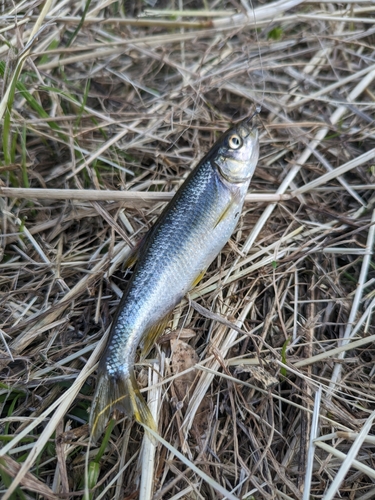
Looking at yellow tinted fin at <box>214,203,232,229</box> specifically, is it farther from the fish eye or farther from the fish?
the fish eye

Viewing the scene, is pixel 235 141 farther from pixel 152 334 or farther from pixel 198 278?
pixel 152 334

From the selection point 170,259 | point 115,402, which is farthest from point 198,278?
point 115,402

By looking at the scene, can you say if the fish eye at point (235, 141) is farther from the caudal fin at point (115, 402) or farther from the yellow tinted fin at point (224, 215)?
the caudal fin at point (115, 402)

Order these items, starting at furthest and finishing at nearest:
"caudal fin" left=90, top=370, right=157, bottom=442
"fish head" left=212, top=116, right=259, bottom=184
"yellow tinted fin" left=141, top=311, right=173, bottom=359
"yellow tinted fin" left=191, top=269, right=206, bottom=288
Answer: "fish head" left=212, top=116, right=259, bottom=184
"yellow tinted fin" left=191, top=269, right=206, bottom=288
"yellow tinted fin" left=141, top=311, right=173, bottom=359
"caudal fin" left=90, top=370, right=157, bottom=442

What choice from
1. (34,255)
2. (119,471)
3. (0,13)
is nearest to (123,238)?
(34,255)

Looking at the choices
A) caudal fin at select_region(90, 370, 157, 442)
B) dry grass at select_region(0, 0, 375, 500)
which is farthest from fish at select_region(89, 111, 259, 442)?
dry grass at select_region(0, 0, 375, 500)

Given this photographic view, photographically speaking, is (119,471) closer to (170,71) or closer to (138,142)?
(138,142)
